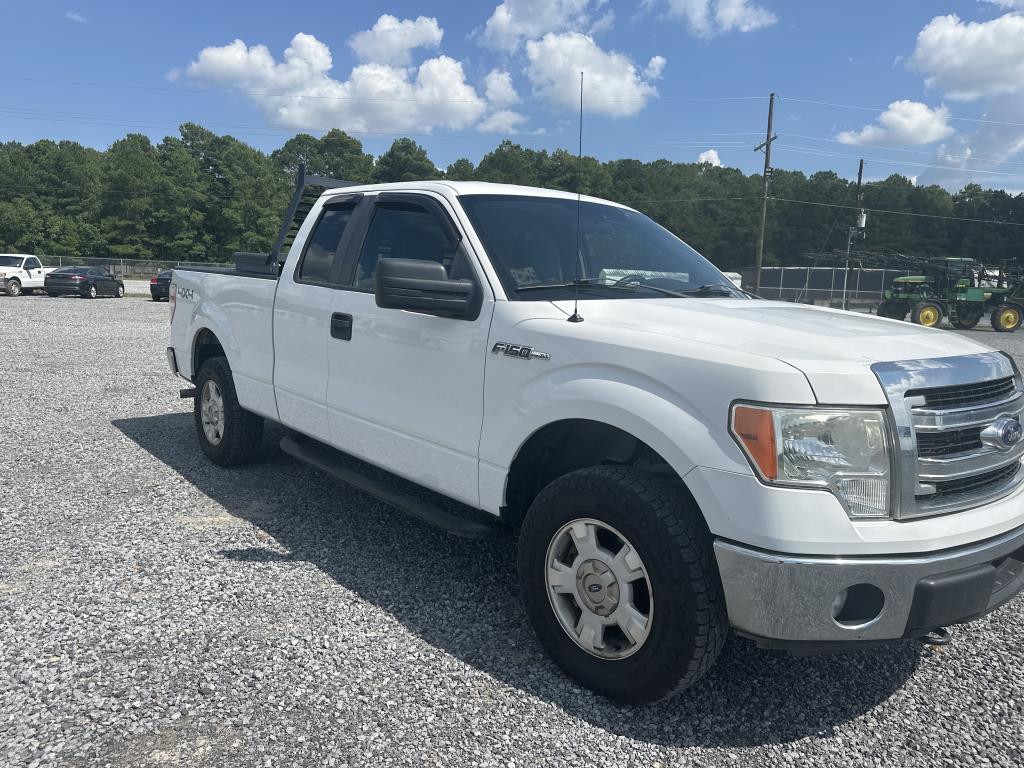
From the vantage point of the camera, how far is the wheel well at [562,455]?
2961 millimetres

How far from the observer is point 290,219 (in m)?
5.79

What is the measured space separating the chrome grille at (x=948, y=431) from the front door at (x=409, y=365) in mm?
1639

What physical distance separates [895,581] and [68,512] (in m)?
4.65

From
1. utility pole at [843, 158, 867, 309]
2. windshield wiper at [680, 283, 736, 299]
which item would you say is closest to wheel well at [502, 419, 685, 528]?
windshield wiper at [680, 283, 736, 299]

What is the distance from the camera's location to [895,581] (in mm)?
2289

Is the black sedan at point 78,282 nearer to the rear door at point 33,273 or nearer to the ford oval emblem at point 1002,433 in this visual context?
the rear door at point 33,273

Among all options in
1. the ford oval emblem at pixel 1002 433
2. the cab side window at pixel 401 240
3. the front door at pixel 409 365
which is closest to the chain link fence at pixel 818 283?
the cab side window at pixel 401 240

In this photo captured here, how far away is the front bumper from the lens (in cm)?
227

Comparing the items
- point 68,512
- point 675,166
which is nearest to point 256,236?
point 675,166

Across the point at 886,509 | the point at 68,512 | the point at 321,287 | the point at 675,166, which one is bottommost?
the point at 68,512

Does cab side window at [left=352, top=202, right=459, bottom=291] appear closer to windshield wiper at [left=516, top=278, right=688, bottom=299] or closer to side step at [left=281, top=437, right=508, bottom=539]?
windshield wiper at [left=516, top=278, right=688, bottom=299]

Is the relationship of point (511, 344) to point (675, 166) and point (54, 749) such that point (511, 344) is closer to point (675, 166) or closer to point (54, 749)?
point (54, 749)

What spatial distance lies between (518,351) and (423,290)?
48 cm

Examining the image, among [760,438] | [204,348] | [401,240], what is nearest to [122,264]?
[204,348]
